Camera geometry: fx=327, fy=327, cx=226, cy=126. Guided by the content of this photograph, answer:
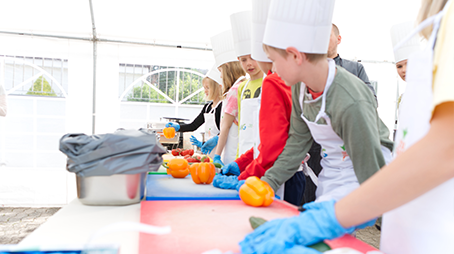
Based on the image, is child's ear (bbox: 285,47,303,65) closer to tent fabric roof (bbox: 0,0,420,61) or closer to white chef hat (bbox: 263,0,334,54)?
white chef hat (bbox: 263,0,334,54)

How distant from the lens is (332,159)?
149 centimetres

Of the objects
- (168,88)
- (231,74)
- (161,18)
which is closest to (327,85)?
(231,74)

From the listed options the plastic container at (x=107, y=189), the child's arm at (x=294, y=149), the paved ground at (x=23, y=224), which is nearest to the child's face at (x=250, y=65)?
the child's arm at (x=294, y=149)

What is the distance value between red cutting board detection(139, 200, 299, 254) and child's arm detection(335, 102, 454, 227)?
385 millimetres

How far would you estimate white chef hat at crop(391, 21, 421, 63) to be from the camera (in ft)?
10.9

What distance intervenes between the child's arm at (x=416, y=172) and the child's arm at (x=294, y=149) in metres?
0.82

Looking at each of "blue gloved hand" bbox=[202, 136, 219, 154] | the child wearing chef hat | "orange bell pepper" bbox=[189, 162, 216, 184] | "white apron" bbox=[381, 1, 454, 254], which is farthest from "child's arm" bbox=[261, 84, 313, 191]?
"blue gloved hand" bbox=[202, 136, 219, 154]

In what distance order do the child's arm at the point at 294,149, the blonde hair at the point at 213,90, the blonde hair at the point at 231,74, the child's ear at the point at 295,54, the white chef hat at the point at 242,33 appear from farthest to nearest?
the blonde hair at the point at 213,90 → the blonde hair at the point at 231,74 → the white chef hat at the point at 242,33 → the child's arm at the point at 294,149 → the child's ear at the point at 295,54

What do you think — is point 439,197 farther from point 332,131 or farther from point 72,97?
point 72,97

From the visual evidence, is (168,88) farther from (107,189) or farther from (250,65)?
(107,189)

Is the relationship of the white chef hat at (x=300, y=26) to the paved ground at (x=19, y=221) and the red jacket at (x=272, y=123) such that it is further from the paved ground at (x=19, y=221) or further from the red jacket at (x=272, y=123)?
the paved ground at (x=19, y=221)

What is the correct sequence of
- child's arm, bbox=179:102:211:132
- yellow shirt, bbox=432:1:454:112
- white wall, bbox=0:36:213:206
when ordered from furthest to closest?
white wall, bbox=0:36:213:206 → child's arm, bbox=179:102:211:132 → yellow shirt, bbox=432:1:454:112

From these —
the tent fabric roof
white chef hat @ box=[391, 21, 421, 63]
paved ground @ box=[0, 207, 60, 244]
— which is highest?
the tent fabric roof

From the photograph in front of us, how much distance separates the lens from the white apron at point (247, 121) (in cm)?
237
